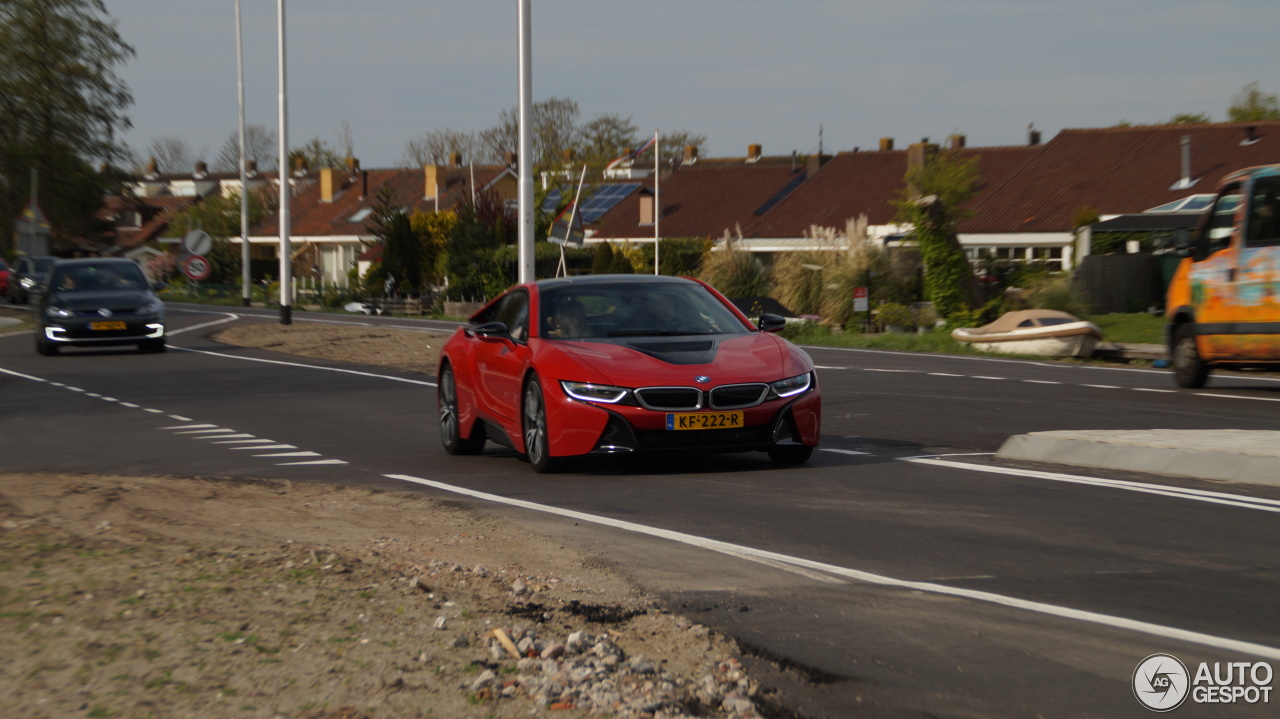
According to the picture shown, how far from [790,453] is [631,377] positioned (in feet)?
4.67

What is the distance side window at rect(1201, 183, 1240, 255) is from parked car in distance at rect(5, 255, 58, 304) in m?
47.1

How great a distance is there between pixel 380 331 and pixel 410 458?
21.4 m

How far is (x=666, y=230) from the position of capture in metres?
70.4

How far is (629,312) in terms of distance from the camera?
10.8m

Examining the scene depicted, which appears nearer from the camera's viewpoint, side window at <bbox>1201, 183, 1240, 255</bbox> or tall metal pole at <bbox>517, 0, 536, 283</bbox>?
side window at <bbox>1201, 183, 1240, 255</bbox>

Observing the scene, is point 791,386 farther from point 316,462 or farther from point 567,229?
point 567,229

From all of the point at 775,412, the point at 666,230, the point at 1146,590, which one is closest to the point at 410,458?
the point at 775,412

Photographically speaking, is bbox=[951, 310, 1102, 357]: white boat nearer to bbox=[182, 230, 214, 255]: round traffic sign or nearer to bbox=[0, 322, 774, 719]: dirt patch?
bbox=[0, 322, 774, 719]: dirt patch

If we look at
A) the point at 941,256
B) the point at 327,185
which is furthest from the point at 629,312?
the point at 327,185

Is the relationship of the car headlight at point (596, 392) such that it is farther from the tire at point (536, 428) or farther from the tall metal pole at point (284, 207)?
the tall metal pole at point (284, 207)

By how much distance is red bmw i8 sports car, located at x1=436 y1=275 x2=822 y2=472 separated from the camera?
31.3ft

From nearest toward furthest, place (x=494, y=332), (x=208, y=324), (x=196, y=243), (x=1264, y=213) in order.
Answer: (x=494, y=332), (x=1264, y=213), (x=208, y=324), (x=196, y=243)

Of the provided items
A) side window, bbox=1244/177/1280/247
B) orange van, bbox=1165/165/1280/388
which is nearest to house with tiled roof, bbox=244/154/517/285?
orange van, bbox=1165/165/1280/388

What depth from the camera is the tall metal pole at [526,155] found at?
2194 cm
